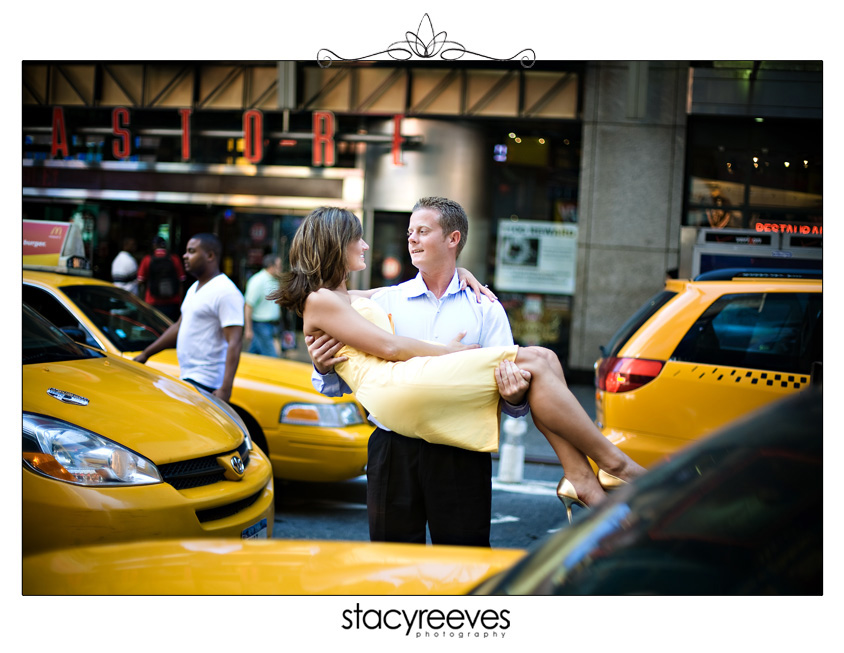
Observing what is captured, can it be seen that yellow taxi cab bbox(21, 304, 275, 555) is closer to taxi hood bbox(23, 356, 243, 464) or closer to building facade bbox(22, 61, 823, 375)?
taxi hood bbox(23, 356, 243, 464)

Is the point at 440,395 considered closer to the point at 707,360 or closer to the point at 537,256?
the point at 707,360

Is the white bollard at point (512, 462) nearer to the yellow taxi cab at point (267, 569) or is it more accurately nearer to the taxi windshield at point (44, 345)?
the taxi windshield at point (44, 345)

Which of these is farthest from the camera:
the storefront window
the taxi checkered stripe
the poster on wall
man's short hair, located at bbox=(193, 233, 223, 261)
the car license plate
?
the poster on wall

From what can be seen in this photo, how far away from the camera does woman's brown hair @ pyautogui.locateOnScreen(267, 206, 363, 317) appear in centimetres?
289

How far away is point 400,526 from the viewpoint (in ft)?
9.46

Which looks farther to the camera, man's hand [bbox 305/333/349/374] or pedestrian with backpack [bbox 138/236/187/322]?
pedestrian with backpack [bbox 138/236/187/322]

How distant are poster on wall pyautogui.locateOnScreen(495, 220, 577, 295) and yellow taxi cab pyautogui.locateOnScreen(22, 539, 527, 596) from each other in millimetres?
10477

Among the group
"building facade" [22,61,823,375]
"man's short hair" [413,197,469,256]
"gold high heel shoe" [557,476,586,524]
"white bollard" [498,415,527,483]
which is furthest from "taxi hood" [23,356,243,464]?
"building facade" [22,61,823,375]

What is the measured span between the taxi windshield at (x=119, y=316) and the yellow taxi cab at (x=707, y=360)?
3585mm

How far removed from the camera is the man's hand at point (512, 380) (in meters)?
2.61

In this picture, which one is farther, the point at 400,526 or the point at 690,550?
the point at 400,526
